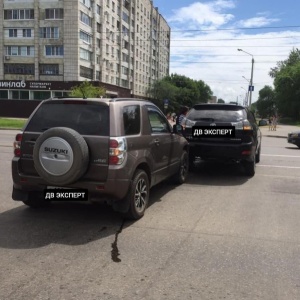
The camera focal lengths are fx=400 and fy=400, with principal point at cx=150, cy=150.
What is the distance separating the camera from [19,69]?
57.4 m

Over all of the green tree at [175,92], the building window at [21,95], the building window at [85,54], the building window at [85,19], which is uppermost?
the building window at [85,19]

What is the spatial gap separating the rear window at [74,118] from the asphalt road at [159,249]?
1.32 metres

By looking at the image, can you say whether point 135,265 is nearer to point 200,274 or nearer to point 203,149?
point 200,274

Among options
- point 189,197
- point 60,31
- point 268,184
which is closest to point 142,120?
point 189,197

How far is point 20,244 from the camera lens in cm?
470

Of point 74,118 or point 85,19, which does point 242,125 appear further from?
point 85,19

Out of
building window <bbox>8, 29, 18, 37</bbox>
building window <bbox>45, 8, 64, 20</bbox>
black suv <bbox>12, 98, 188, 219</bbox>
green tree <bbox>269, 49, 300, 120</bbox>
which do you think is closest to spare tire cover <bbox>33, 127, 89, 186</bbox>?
black suv <bbox>12, 98, 188, 219</bbox>

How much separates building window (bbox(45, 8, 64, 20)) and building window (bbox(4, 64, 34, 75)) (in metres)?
7.40

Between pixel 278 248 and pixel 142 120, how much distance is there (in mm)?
2691

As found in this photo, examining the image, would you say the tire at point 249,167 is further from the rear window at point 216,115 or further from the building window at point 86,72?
the building window at point 86,72

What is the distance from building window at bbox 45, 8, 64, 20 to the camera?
56031 millimetres

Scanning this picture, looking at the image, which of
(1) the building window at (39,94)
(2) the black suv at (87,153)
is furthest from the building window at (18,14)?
(2) the black suv at (87,153)

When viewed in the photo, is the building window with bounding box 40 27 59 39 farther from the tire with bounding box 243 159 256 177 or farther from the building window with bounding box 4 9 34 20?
the tire with bounding box 243 159 256 177

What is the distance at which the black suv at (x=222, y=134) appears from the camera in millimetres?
8859
